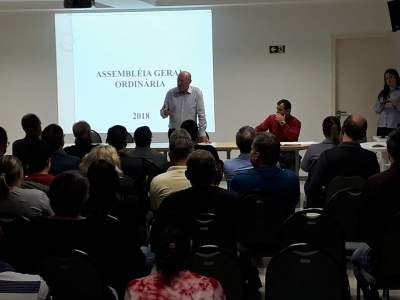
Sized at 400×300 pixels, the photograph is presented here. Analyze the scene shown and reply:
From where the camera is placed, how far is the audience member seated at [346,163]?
503cm

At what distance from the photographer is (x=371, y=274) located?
139 inches

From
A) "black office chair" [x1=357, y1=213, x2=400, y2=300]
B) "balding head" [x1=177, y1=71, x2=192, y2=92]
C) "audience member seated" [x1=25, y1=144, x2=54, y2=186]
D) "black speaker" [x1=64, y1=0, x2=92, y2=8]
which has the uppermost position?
"black speaker" [x1=64, y1=0, x2=92, y2=8]

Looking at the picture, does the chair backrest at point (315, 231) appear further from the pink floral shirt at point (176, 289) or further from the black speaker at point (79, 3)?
the black speaker at point (79, 3)

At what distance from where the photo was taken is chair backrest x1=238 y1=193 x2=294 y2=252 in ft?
13.2

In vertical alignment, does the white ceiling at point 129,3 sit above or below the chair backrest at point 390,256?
above

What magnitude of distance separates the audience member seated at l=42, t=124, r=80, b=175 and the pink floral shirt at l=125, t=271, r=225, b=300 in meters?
3.38

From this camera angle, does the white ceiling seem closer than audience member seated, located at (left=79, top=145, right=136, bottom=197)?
No

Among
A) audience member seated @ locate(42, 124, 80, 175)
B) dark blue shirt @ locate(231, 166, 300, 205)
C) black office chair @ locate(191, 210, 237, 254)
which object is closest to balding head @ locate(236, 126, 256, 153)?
dark blue shirt @ locate(231, 166, 300, 205)

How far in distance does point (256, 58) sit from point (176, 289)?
27.5 ft

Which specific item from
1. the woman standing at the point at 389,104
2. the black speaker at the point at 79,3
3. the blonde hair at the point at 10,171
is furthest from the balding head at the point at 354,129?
the black speaker at the point at 79,3

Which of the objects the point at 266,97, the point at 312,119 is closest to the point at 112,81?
the point at 266,97

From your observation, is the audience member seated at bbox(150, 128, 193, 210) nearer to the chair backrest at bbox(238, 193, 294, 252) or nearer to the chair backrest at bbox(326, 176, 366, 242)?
the chair backrest at bbox(238, 193, 294, 252)

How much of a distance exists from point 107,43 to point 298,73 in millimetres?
2970

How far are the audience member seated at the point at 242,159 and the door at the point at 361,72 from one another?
208 inches
